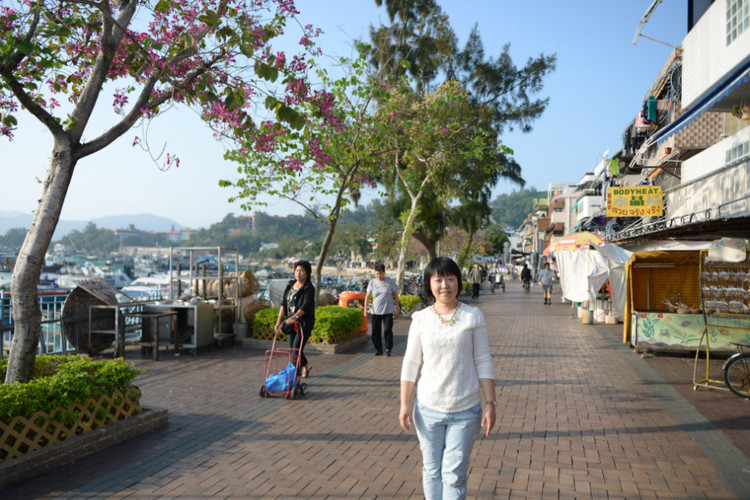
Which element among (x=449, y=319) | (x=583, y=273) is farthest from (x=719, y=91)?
(x=583, y=273)

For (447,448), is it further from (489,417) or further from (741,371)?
(741,371)

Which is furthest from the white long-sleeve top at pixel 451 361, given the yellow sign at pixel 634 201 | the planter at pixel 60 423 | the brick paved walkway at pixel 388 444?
the yellow sign at pixel 634 201

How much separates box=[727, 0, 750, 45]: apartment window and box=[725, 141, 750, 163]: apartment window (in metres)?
2.32

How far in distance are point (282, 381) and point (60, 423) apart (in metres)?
2.63

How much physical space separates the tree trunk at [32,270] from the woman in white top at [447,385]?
350 cm

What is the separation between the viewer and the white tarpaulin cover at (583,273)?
13.8 m

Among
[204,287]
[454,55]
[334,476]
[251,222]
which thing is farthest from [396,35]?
[251,222]

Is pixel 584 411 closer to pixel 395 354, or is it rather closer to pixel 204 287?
pixel 395 354

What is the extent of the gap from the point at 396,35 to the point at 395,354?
47.3ft

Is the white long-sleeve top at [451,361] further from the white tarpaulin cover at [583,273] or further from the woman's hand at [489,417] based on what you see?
the white tarpaulin cover at [583,273]

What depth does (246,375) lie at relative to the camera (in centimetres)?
797

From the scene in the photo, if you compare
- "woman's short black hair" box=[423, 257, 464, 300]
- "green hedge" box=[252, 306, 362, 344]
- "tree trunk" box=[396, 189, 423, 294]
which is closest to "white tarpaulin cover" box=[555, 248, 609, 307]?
"tree trunk" box=[396, 189, 423, 294]

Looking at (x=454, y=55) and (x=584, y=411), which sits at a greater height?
(x=454, y=55)

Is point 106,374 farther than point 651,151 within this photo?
No
